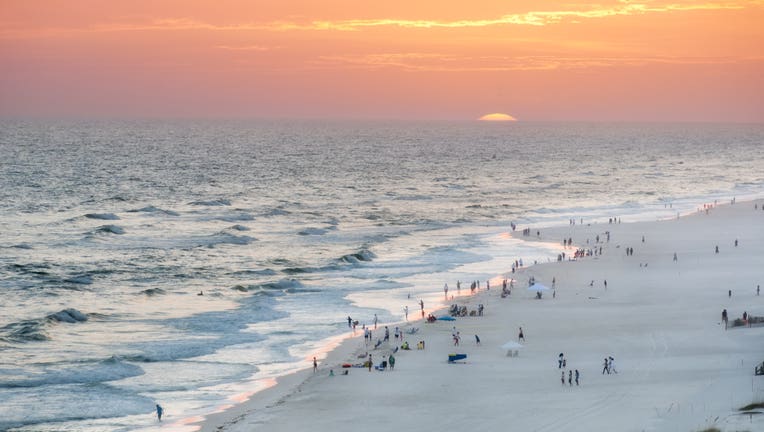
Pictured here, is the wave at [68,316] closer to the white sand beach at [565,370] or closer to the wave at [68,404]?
the wave at [68,404]

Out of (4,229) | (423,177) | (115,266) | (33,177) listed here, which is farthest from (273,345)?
(423,177)

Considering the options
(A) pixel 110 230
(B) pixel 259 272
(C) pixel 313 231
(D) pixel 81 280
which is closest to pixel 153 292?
(D) pixel 81 280

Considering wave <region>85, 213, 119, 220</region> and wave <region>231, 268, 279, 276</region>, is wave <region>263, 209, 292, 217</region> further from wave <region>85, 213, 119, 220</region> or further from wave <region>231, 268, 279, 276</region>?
wave <region>231, 268, 279, 276</region>

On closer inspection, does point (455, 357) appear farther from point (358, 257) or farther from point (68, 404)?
point (358, 257)

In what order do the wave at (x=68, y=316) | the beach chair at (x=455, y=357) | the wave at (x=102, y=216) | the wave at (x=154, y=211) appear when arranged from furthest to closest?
the wave at (x=154, y=211) < the wave at (x=102, y=216) < the wave at (x=68, y=316) < the beach chair at (x=455, y=357)

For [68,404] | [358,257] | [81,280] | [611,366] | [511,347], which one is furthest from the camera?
[358,257]

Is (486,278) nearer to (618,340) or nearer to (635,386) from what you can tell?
(618,340)

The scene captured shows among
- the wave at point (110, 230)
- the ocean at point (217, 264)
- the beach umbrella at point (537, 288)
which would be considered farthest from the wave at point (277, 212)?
the beach umbrella at point (537, 288)
